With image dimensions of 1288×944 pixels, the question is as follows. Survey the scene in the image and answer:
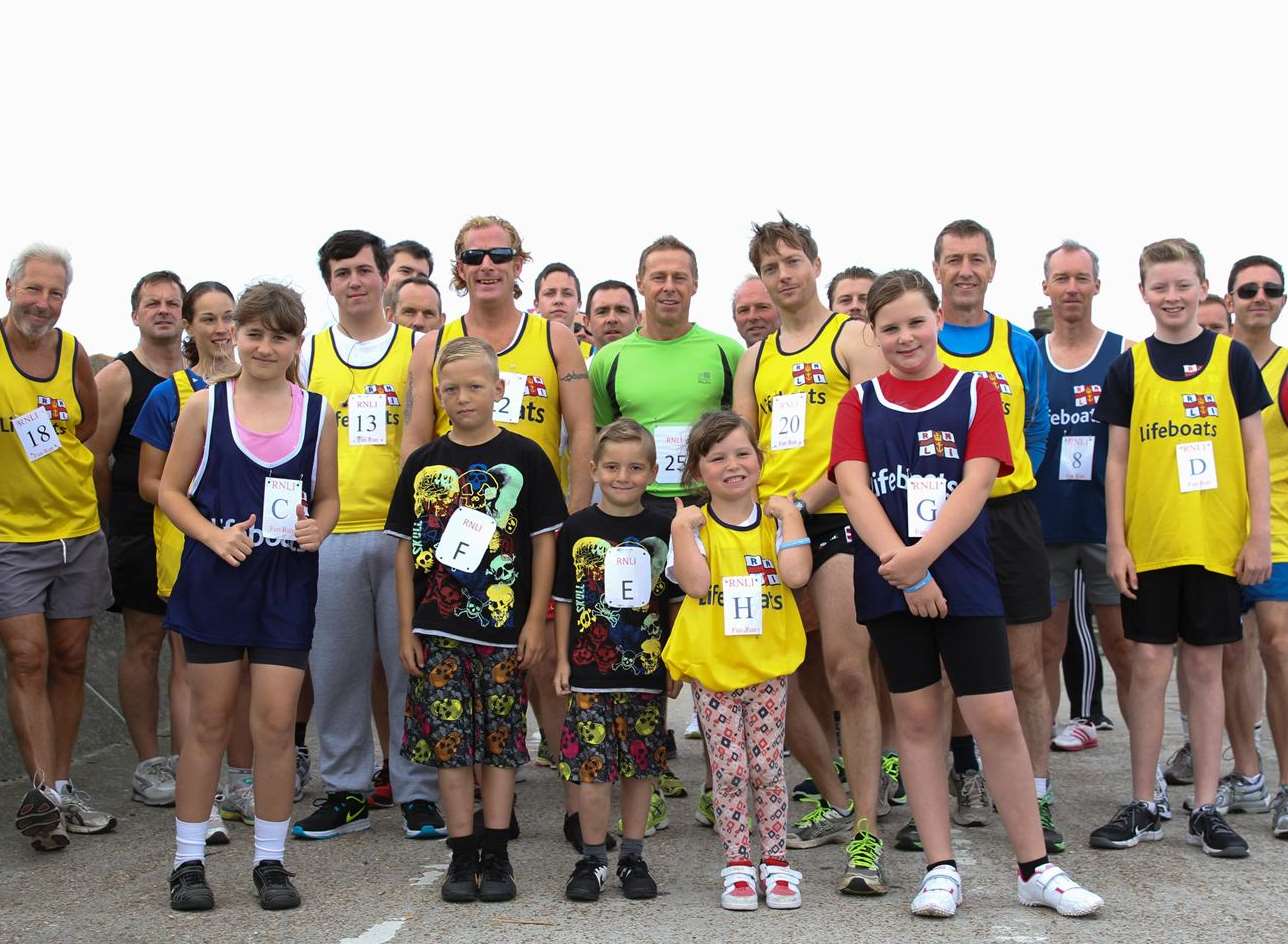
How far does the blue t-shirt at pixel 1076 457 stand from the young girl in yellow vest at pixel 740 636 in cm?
209

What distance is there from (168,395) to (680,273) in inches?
89.6

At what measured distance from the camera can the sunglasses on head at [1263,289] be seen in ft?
20.2

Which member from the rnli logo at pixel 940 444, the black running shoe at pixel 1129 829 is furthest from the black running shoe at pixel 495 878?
the black running shoe at pixel 1129 829

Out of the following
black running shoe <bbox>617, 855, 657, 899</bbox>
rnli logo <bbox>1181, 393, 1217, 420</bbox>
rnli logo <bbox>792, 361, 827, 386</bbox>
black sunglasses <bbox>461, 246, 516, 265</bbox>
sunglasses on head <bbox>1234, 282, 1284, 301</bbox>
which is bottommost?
black running shoe <bbox>617, 855, 657, 899</bbox>

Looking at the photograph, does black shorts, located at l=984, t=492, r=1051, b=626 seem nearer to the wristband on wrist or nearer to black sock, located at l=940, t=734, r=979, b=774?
black sock, located at l=940, t=734, r=979, b=774

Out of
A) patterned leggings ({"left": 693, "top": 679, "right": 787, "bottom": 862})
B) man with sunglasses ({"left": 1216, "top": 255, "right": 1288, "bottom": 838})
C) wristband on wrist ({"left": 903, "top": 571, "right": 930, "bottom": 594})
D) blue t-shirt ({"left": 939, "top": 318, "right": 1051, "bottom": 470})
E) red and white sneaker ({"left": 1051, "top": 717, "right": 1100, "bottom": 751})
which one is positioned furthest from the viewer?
red and white sneaker ({"left": 1051, "top": 717, "right": 1100, "bottom": 751})

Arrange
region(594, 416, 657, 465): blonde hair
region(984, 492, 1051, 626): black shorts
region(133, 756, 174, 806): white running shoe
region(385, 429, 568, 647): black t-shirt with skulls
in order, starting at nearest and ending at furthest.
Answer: region(385, 429, 568, 647): black t-shirt with skulls → region(594, 416, 657, 465): blonde hair → region(984, 492, 1051, 626): black shorts → region(133, 756, 174, 806): white running shoe

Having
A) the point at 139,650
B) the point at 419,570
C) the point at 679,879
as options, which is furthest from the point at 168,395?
the point at 679,879

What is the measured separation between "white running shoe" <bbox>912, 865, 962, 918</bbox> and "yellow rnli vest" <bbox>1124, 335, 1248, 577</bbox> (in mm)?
1676

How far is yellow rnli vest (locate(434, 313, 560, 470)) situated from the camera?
5.45 m

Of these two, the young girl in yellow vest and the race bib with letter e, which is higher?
the race bib with letter e

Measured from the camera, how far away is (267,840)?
14.8 feet

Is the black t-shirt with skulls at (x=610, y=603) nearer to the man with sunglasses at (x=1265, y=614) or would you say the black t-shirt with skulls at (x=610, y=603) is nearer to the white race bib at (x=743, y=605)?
the white race bib at (x=743, y=605)

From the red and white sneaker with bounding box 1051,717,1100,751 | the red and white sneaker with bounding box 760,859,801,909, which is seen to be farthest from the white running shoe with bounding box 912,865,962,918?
the red and white sneaker with bounding box 1051,717,1100,751
